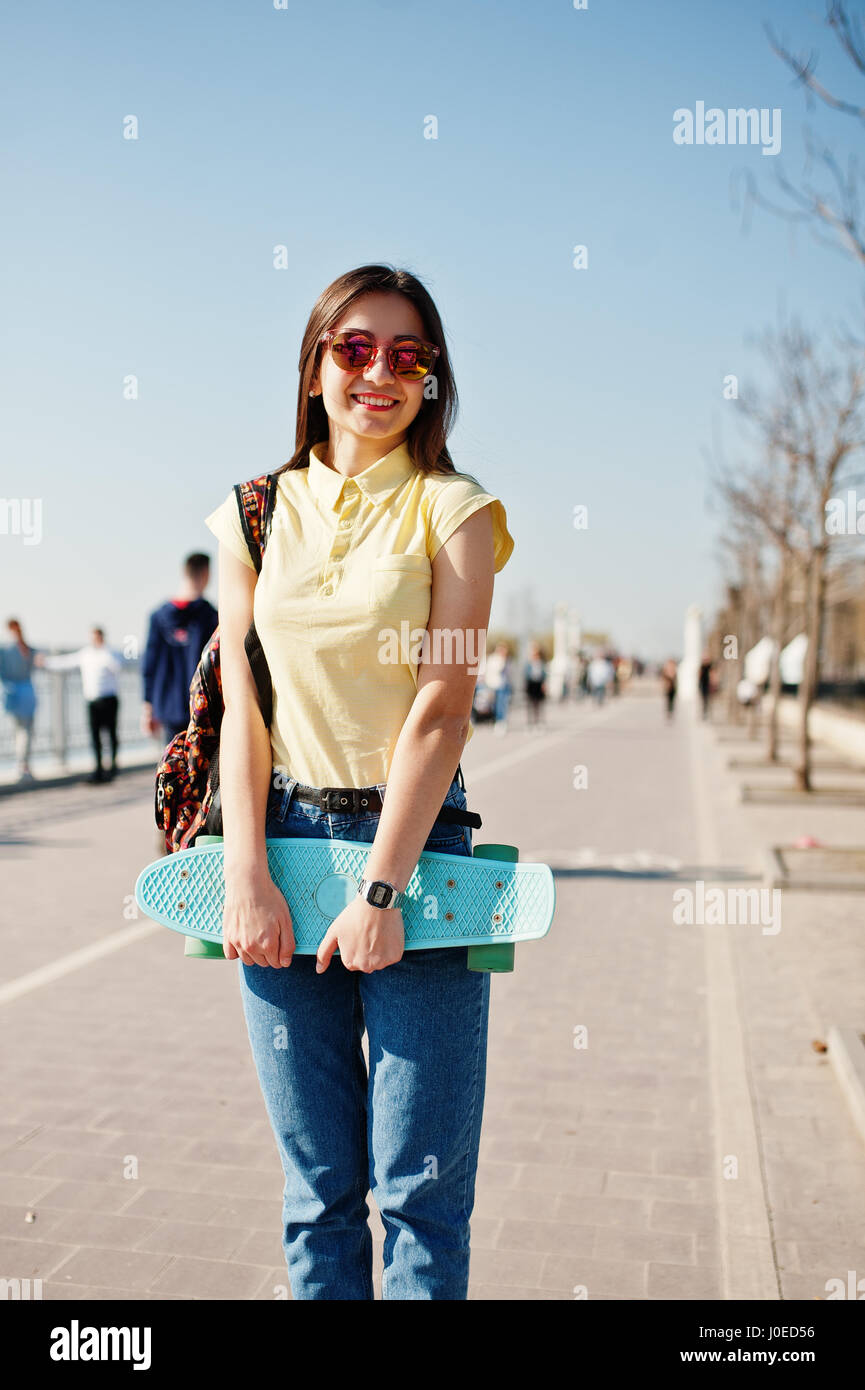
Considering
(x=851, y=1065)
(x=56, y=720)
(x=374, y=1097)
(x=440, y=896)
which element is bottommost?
(x=851, y=1065)

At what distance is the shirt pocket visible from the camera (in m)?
2.05

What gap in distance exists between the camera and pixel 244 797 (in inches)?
82.9

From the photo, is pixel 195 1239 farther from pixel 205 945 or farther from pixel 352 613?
pixel 352 613

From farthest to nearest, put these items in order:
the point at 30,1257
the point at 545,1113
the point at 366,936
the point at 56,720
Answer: the point at 56,720
the point at 545,1113
the point at 30,1257
the point at 366,936

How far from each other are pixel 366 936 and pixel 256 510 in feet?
2.60

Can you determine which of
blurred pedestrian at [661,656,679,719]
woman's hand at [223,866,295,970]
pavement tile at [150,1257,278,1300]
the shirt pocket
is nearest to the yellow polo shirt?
the shirt pocket

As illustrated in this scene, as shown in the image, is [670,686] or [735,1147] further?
[670,686]

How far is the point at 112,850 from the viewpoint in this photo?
1010 cm

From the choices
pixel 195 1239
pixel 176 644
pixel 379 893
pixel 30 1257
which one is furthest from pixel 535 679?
pixel 379 893

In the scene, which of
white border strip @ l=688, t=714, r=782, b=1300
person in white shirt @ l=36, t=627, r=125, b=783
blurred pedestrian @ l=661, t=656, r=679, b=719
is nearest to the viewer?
white border strip @ l=688, t=714, r=782, b=1300

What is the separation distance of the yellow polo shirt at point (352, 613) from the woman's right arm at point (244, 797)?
0.17ft

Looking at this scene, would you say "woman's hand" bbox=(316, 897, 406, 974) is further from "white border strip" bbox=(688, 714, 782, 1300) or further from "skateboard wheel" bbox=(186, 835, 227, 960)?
"white border strip" bbox=(688, 714, 782, 1300)

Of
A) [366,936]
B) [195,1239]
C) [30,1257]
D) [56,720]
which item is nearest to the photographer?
[366,936]
